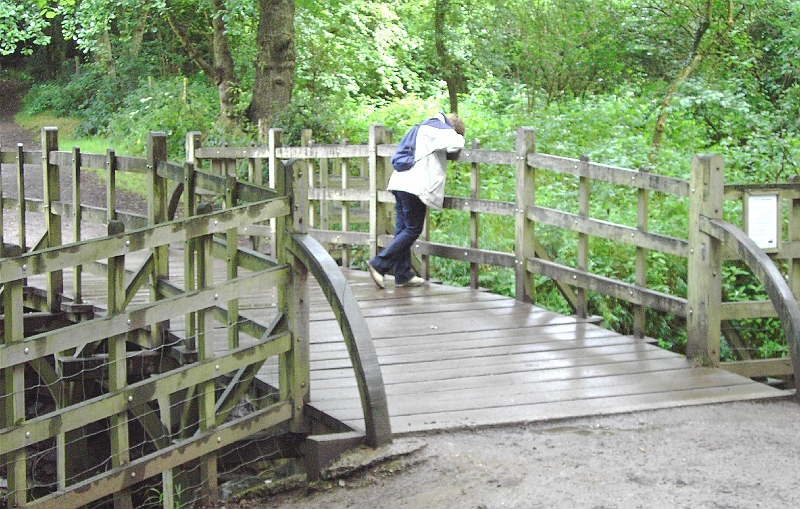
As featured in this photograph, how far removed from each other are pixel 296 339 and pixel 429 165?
393 centimetres

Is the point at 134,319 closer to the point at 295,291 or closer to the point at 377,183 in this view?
the point at 295,291

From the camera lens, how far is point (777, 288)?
20.3 feet

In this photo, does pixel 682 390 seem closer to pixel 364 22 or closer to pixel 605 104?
pixel 605 104

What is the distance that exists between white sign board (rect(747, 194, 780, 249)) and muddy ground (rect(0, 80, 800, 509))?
55.6 inches

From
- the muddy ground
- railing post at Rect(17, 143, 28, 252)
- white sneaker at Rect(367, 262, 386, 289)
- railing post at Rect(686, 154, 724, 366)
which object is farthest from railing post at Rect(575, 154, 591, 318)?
railing post at Rect(17, 143, 28, 252)

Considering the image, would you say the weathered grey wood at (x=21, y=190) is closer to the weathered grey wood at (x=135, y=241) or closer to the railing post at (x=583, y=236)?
the weathered grey wood at (x=135, y=241)

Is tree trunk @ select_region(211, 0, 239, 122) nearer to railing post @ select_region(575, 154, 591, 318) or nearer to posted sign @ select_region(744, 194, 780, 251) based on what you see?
→ railing post @ select_region(575, 154, 591, 318)

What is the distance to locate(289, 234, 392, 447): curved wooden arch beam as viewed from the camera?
5.23 meters

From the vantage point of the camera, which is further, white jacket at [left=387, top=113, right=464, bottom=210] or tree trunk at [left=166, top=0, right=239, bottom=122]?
tree trunk at [left=166, top=0, right=239, bottom=122]

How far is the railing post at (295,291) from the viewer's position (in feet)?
18.6

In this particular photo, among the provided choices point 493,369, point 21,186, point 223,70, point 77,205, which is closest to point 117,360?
point 493,369

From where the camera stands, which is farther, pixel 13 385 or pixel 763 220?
pixel 763 220

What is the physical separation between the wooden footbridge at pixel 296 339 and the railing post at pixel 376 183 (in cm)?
19

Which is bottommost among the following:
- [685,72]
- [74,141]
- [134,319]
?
[134,319]
